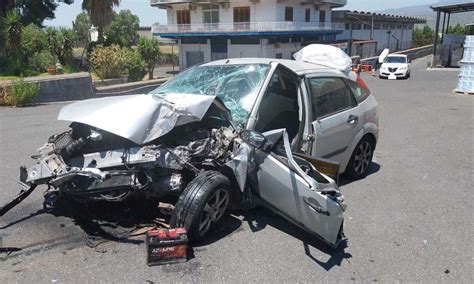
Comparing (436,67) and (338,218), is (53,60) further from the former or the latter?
(436,67)

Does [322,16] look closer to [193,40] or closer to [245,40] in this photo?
[245,40]

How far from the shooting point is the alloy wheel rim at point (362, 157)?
5.82 metres

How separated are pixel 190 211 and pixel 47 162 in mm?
1389

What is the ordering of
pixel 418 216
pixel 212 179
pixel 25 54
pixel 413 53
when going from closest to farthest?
pixel 212 179 → pixel 418 216 → pixel 25 54 → pixel 413 53

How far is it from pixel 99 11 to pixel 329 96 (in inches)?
1028

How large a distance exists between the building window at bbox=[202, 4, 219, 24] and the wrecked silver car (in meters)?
44.8

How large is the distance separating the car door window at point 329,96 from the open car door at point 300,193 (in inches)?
42.9

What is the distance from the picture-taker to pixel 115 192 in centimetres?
369

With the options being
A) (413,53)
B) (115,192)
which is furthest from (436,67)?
(115,192)

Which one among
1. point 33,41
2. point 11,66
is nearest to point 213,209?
point 11,66

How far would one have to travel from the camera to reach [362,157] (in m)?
5.93

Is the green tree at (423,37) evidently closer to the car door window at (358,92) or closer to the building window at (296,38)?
the building window at (296,38)

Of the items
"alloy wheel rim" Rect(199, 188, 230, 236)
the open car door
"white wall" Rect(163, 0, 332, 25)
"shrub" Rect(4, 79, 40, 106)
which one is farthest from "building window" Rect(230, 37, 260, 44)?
"alloy wheel rim" Rect(199, 188, 230, 236)

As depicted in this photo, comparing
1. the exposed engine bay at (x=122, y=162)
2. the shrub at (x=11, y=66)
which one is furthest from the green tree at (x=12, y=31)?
the exposed engine bay at (x=122, y=162)
